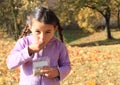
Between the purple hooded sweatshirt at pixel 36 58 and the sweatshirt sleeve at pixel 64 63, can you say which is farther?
the sweatshirt sleeve at pixel 64 63

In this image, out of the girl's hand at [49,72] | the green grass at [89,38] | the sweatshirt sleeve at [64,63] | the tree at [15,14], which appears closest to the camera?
the girl's hand at [49,72]

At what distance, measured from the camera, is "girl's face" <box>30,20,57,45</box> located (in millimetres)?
3643

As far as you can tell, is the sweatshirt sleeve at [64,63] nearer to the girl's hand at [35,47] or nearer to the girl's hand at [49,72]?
the girl's hand at [49,72]

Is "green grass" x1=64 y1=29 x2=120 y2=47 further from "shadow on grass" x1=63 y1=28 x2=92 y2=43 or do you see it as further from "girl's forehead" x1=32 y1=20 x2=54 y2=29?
"girl's forehead" x1=32 y1=20 x2=54 y2=29

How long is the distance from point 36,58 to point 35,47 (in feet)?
0.70

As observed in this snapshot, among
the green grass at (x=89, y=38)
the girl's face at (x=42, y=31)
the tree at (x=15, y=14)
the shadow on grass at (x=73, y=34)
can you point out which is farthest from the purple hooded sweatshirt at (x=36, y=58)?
the shadow on grass at (x=73, y=34)

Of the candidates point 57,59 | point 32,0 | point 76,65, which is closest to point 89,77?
point 76,65

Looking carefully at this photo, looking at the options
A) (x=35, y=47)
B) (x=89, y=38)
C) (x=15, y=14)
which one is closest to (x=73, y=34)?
(x=89, y=38)

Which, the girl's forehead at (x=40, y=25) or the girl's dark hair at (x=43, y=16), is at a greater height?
the girl's dark hair at (x=43, y=16)

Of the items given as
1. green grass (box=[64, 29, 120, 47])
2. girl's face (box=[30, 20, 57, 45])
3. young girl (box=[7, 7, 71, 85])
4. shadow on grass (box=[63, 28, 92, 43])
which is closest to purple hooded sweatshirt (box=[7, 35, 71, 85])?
young girl (box=[7, 7, 71, 85])

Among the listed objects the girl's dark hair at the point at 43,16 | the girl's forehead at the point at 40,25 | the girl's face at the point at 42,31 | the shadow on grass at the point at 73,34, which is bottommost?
the shadow on grass at the point at 73,34

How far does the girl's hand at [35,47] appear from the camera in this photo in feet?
11.9

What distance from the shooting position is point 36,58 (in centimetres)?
384

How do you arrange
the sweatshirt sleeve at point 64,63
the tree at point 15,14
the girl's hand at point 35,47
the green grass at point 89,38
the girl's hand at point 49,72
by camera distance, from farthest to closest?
the green grass at point 89,38 → the tree at point 15,14 → the sweatshirt sleeve at point 64,63 → the girl's hand at point 49,72 → the girl's hand at point 35,47
